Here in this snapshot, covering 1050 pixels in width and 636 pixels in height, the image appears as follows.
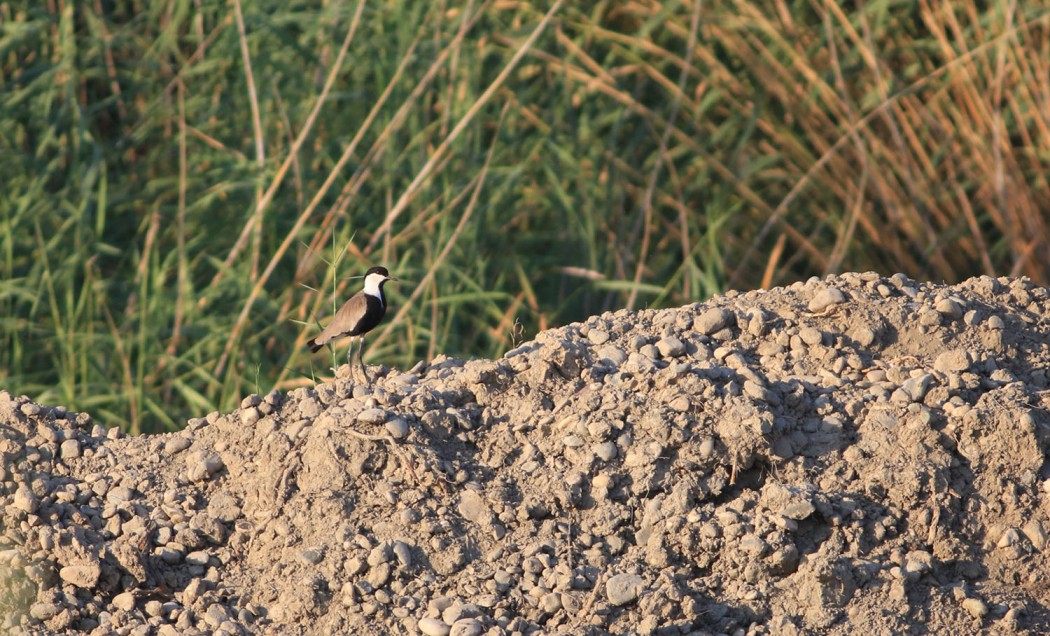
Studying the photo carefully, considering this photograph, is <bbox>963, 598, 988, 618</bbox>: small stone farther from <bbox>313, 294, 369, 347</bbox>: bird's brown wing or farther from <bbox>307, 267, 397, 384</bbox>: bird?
<bbox>313, 294, 369, 347</bbox>: bird's brown wing

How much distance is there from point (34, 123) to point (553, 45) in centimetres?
213

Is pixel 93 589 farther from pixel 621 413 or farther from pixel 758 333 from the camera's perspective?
pixel 758 333

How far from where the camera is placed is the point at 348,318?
3602 mm

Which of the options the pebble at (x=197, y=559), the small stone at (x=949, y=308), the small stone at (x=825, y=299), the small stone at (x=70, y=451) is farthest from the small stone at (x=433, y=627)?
the small stone at (x=949, y=308)

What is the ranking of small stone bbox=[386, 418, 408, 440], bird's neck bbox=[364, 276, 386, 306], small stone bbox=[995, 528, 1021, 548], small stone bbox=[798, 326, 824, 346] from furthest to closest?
bird's neck bbox=[364, 276, 386, 306]
small stone bbox=[798, 326, 824, 346]
small stone bbox=[386, 418, 408, 440]
small stone bbox=[995, 528, 1021, 548]

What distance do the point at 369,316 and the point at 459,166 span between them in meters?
1.73

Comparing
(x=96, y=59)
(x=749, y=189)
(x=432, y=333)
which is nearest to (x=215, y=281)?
(x=432, y=333)

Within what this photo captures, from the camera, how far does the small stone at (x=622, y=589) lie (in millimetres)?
2592

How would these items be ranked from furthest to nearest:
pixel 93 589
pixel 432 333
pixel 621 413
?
pixel 432 333 → pixel 621 413 → pixel 93 589

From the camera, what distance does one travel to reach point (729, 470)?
283 cm

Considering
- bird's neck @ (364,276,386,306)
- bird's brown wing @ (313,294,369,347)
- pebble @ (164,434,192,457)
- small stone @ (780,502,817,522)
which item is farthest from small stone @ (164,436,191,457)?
small stone @ (780,502,817,522)

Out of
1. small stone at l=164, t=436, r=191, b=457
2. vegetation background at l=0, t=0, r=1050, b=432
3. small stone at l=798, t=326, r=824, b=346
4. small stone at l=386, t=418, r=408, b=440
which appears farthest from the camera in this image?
vegetation background at l=0, t=0, r=1050, b=432

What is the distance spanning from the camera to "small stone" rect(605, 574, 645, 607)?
2.59m

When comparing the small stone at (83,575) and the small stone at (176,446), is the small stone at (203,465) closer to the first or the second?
the small stone at (176,446)
